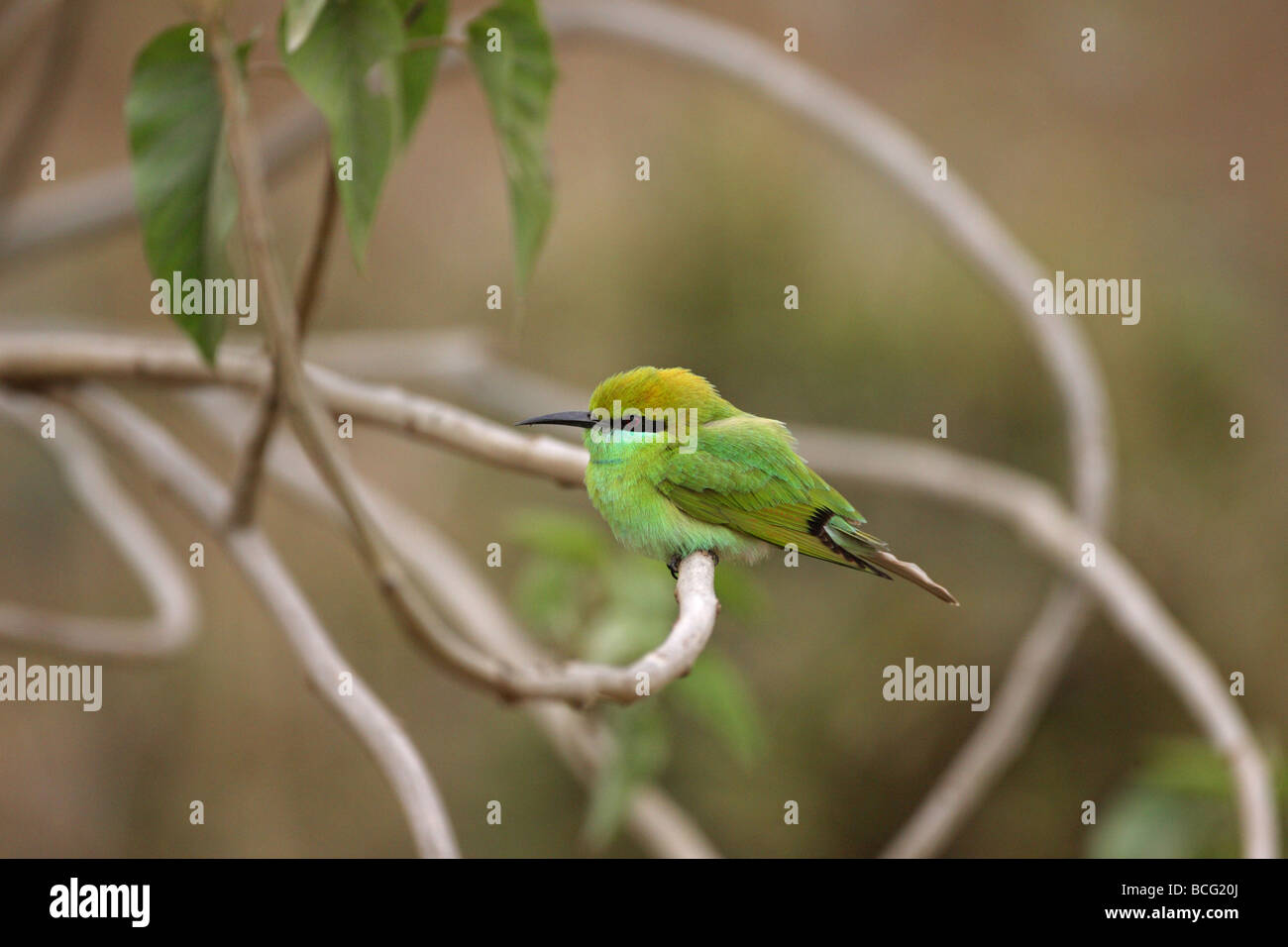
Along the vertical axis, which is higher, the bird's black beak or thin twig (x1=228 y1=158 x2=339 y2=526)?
thin twig (x1=228 y1=158 x2=339 y2=526)

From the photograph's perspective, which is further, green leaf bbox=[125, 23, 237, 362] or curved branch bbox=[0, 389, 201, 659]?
curved branch bbox=[0, 389, 201, 659]

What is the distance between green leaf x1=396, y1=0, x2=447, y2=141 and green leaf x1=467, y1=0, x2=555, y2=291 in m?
0.04

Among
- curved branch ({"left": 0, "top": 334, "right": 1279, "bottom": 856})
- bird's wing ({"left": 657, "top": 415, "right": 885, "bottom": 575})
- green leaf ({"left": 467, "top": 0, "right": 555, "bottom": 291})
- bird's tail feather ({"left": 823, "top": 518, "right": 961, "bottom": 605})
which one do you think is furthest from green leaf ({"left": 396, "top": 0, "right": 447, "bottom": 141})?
bird's tail feather ({"left": 823, "top": 518, "right": 961, "bottom": 605})

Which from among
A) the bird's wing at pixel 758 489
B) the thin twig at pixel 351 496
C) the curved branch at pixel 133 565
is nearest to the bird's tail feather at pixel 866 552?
the bird's wing at pixel 758 489

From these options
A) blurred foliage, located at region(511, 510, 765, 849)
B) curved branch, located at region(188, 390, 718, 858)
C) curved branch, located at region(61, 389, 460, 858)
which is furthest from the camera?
curved branch, located at region(188, 390, 718, 858)

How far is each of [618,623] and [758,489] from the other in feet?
1.63

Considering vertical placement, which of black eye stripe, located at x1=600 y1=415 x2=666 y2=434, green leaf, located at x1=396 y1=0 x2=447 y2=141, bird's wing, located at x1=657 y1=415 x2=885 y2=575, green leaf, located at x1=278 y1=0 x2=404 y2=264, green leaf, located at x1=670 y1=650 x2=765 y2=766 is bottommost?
green leaf, located at x1=670 y1=650 x2=765 y2=766

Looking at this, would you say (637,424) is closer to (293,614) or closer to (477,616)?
(293,614)

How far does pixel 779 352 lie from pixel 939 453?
0.84 m

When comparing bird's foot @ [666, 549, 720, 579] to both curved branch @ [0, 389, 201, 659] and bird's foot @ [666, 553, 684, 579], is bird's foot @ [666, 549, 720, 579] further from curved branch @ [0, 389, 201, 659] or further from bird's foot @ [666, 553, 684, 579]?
curved branch @ [0, 389, 201, 659]

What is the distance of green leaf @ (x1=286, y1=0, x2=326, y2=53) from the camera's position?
81 cm

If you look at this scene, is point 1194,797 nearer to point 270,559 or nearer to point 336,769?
point 270,559

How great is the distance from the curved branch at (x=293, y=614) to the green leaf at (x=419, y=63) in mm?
475

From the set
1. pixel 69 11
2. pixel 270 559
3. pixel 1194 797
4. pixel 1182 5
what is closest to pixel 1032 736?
pixel 1194 797
